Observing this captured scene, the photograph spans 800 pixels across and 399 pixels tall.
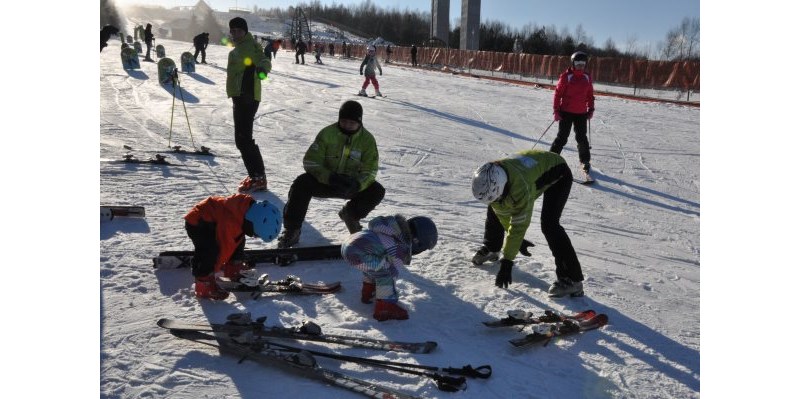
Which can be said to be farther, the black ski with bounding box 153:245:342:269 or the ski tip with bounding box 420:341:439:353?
the black ski with bounding box 153:245:342:269

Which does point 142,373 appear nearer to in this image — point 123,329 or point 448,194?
point 123,329

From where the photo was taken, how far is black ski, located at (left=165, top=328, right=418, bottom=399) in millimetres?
2799

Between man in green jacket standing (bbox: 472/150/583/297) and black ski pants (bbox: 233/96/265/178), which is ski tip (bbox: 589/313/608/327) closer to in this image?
man in green jacket standing (bbox: 472/150/583/297)

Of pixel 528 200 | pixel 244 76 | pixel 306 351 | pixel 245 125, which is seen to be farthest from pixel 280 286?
pixel 244 76

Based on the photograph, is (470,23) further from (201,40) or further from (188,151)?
(188,151)

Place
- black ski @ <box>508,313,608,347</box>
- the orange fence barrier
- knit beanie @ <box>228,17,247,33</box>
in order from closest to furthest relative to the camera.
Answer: black ski @ <box>508,313,608,347</box>
knit beanie @ <box>228,17,247,33</box>
the orange fence barrier

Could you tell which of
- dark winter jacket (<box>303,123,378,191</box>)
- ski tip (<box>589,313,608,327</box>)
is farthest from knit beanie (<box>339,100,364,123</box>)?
ski tip (<box>589,313,608,327</box>)

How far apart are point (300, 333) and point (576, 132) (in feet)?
20.7

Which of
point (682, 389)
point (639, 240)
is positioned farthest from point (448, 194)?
point (682, 389)

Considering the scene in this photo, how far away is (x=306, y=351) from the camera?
9.96 feet

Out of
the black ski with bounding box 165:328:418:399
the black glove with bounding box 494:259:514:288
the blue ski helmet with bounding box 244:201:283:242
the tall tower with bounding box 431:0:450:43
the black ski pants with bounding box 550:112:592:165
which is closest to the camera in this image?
the black ski with bounding box 165:328:418:399

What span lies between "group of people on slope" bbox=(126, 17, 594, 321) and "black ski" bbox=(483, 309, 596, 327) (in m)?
0.41

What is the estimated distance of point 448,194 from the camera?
7.43 metres

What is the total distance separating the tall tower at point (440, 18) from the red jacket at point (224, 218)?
5010cm
